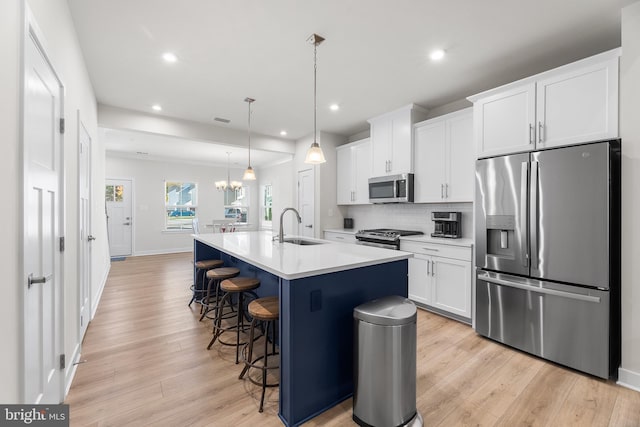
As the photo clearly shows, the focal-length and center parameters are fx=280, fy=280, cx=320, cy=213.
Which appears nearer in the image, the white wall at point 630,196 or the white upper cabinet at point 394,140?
the white wall at point 630,196

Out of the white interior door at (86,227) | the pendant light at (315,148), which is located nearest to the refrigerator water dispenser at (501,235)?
the pendant light at (315,148)

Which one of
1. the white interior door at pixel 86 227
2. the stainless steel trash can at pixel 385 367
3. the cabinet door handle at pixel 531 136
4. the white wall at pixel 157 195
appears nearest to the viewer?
the stainless steel trash can at pixel 385 367

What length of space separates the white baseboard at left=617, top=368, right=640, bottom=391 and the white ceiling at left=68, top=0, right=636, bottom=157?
266 centimetres

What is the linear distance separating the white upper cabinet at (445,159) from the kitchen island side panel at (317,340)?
2.21 metres

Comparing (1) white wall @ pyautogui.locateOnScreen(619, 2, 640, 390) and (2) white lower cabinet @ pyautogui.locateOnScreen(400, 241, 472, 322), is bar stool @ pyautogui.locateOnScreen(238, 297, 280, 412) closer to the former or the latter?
(2) white lower cabinet @ pyautogui.locateOnScreen(400, 241, 472, 322)

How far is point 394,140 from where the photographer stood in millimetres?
4250

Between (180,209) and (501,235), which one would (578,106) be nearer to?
(501,235)

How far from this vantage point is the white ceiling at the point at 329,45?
6.88 feet

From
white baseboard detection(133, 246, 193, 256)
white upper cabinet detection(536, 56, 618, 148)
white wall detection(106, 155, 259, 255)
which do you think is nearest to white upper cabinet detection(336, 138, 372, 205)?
white upper cabinet detection(536, 56, 618, 148)

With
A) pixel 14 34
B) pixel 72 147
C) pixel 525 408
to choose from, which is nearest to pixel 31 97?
pixel 14 34

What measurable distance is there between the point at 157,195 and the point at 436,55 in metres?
7.88

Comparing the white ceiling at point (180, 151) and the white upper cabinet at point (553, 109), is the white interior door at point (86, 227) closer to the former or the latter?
the white ceiling at point (180, 151)

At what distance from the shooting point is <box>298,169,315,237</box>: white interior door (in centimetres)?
553

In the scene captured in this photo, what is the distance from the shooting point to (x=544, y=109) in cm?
248
